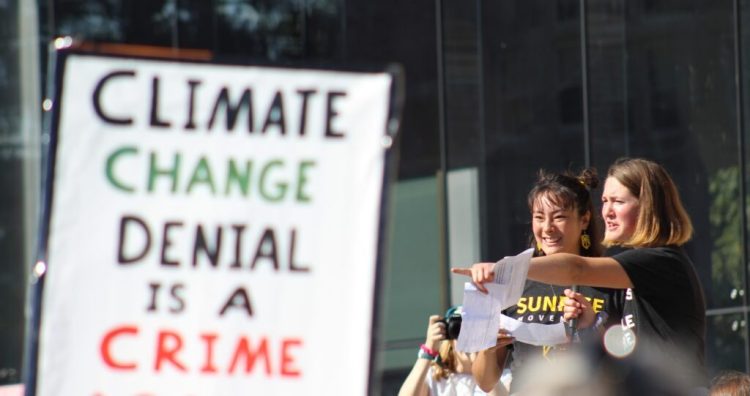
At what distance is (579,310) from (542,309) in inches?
11.5

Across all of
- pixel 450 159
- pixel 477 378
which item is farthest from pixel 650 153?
pixel 477 378

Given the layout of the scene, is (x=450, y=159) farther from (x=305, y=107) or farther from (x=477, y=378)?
(x=305, y=107)

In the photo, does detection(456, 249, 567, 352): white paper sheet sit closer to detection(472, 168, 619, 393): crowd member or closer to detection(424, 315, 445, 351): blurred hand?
detection(472, 168, 619, 393): crowd member

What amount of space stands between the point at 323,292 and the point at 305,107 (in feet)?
1.15

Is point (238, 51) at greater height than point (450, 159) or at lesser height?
greater

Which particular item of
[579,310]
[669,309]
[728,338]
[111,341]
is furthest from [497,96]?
[111,341]

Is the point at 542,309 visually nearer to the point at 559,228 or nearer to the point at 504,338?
the point at 504,338

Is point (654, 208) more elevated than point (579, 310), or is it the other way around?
point (654, 208)

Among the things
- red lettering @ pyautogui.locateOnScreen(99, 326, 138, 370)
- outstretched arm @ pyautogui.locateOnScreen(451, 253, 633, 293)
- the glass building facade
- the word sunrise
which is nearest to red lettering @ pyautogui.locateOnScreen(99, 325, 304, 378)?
red lettering @ pyautogui.locateOnScreen(99, 326, 138, 370)

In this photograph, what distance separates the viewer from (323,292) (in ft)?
8.56

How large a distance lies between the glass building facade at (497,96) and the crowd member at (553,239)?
5074mm

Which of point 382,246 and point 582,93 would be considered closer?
point 382,246

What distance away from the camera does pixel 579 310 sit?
4164 millimetres

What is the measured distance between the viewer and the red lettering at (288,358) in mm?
2613
